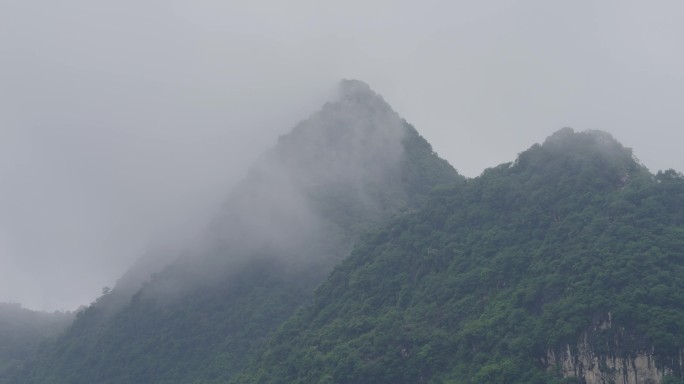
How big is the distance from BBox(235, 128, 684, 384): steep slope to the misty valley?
0.11 m

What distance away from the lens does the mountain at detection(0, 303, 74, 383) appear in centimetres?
9524

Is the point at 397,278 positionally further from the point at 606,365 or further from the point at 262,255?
the point at 262,255

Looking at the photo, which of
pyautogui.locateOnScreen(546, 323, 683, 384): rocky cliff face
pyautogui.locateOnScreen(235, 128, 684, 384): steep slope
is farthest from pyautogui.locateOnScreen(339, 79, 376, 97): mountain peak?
pyautogui.locateOnScreen(546, 323, 683, 384): rocky cliff face

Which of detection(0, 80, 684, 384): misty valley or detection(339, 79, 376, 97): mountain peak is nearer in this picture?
detection(0, 80, 684, 384): misty valley

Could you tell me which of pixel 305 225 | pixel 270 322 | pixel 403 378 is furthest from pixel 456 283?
pixel 305 225

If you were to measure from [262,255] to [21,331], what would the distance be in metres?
37.8

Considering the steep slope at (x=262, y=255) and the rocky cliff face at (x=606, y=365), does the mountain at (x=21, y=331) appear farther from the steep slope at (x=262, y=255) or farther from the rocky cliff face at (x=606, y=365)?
the rocky cliff face at (x=606, y=365)

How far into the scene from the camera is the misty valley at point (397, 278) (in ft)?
164

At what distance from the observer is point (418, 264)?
63594 millimetres

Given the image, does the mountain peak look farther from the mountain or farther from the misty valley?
the mountain

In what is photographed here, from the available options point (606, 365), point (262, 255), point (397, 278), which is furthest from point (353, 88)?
point (606, 365)

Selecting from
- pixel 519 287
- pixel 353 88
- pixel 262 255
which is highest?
pixel 353 88

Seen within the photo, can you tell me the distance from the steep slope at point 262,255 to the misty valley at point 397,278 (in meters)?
0.17

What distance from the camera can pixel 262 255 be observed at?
82.8 metres
